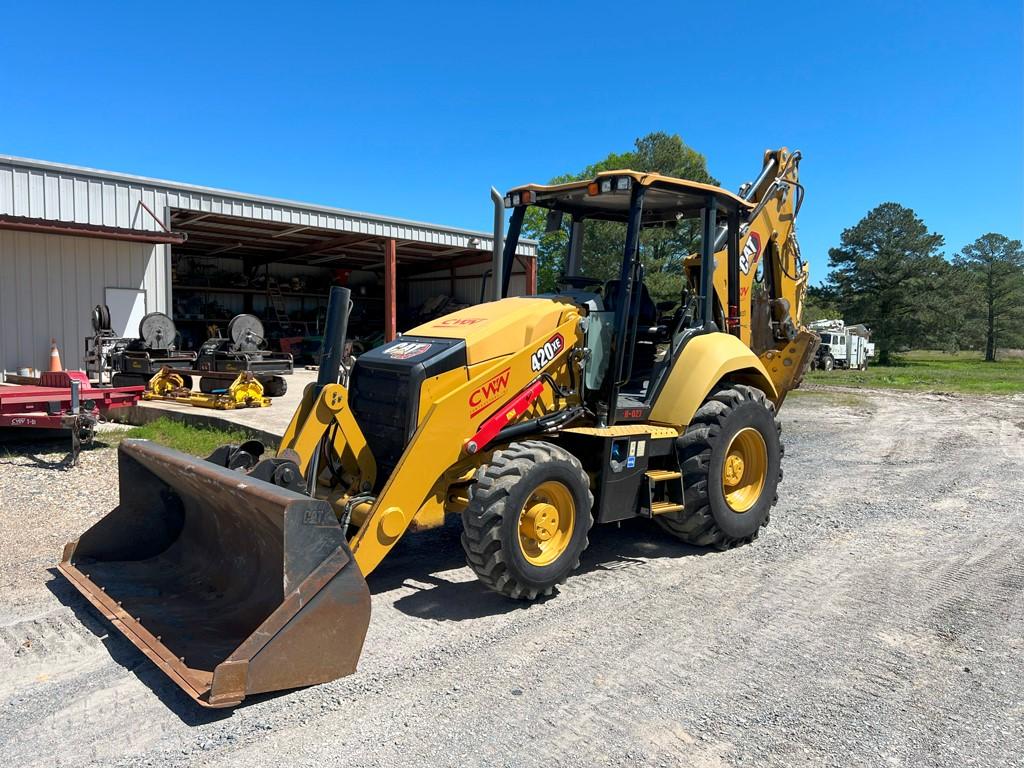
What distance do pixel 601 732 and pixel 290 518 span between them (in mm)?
1681

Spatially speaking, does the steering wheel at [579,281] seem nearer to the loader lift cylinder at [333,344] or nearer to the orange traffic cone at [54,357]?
the loader lift cylinder at [333,344]

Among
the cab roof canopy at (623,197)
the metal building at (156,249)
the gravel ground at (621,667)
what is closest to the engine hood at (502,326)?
the cab roof canopy at (623,197)

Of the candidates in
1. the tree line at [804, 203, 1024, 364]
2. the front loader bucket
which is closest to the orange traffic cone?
the front loader bucket

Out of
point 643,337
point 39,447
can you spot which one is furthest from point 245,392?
point 643,337

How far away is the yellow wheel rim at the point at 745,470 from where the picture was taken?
6.14 meters

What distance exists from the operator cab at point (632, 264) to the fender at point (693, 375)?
78 millimetres

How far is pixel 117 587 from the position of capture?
15.1 ft

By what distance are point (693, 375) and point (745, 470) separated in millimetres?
1099

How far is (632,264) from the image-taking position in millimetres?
5457

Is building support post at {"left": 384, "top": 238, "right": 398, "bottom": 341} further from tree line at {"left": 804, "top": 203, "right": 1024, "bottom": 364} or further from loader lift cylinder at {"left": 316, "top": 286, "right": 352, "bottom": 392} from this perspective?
Result: tree line at {"left": 804, "top": 203, "right": 1024, "bottom": 364}

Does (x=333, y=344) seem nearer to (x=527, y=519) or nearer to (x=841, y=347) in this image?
(x=527, y=519)

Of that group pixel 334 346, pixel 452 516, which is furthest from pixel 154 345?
pixel 334 346

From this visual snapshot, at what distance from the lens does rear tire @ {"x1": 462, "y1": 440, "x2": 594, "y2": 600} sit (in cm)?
434

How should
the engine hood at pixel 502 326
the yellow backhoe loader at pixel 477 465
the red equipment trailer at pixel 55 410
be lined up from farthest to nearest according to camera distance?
the red equipment trailer at pixel 55 410, the engine hood at pixel 502 326, the yellow backhoe loader at pixel 477 465
